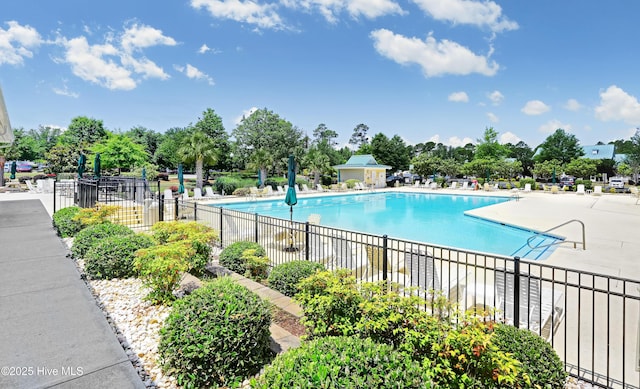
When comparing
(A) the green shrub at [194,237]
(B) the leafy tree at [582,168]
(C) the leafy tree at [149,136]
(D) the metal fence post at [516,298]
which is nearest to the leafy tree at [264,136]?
(C) the leafy tree at [149,136]

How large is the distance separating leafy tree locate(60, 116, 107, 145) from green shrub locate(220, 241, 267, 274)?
52.5m

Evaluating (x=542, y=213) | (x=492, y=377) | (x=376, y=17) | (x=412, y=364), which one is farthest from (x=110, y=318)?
(x=376, y=17)

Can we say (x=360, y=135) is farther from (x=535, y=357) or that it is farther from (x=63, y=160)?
(x=535, y=357)

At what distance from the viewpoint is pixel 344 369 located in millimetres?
1951

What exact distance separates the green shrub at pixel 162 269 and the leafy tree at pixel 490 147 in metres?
58.1

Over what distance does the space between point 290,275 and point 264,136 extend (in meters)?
33.1

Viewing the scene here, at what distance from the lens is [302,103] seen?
4225 centimetres

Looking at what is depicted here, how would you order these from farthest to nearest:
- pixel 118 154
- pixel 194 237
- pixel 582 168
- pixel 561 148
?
pixel 561 148, pixel 582 168, pixel 118 154, pixel 194 237

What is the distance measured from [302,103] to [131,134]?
1302 inches

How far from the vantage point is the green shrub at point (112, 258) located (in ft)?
17.7

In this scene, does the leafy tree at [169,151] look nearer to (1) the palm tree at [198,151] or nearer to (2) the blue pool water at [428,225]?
(1) the palm tree at [198,151]

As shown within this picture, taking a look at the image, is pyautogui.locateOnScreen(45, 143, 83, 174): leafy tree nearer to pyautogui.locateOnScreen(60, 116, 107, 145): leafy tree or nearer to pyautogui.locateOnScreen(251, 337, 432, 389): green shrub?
pyautogui.locateOnScreen(60, 116, 107, 145): leafy tree

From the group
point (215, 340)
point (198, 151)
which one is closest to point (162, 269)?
point (215, 340)

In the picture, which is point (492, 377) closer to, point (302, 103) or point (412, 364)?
point (412, 364)
